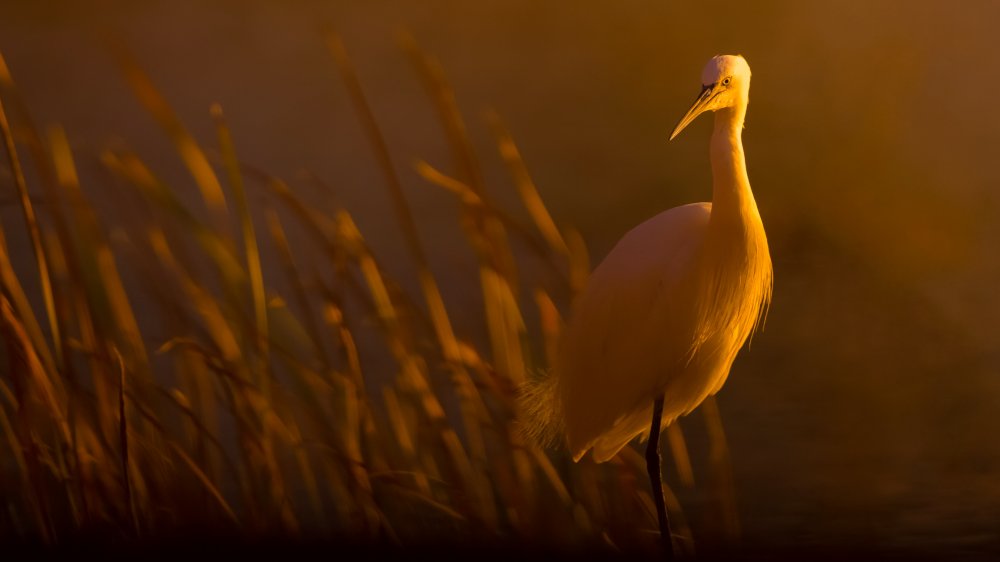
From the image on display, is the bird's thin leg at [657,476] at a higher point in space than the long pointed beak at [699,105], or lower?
lower

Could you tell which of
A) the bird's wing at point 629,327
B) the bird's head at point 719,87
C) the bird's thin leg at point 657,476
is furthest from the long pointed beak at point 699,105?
the bird's thin leg at point 657,476

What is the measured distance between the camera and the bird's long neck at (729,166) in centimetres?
184

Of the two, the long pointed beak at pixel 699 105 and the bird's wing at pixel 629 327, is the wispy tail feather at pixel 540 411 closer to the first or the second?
the bird's wing at pixel 629 327

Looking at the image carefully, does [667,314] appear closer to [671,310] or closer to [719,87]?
[671,310]

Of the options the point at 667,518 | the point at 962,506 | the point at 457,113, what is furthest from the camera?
the point at 962,506

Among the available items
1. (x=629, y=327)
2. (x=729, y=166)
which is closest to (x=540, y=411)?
(x=629, y=327)

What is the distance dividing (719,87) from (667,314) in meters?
0.36

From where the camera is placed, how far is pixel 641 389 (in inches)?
77.0

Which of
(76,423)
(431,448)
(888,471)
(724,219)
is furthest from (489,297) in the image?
(888,471)

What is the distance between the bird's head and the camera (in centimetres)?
181

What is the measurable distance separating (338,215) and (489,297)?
27cm

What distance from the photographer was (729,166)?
6.05 feet

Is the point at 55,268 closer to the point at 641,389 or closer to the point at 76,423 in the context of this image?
the point at 76,423

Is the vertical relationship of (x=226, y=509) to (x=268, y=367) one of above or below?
below
